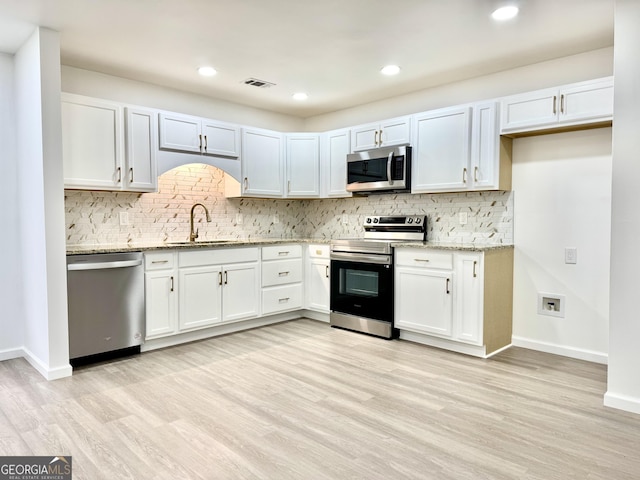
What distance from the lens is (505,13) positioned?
2789 mm

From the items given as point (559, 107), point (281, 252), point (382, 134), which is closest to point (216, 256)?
A: point (281, 252)

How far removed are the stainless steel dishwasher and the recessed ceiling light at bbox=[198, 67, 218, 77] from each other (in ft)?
5.68

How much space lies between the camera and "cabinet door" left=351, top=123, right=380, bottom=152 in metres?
4.57

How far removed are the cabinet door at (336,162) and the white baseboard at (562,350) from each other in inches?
89.5

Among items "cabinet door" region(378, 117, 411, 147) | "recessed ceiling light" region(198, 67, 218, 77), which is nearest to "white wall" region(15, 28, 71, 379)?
"recessed ceiling light" region(198, 67, 218, 77)

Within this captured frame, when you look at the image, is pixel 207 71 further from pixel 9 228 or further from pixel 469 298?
pixel 469 298

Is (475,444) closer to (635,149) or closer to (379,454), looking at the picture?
(379,454)

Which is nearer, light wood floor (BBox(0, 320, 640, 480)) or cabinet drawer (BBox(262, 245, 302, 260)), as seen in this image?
light wood floor (BBox(0, 320, 640, 480))

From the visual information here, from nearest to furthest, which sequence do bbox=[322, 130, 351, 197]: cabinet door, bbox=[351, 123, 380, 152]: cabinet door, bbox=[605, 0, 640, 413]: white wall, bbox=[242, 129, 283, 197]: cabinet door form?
1. bbox=[605, 0, 640, 413]: white wall
2. bbox=[351, 123, 380, 152]: cabinet door
3. bbox=[242, 129, 283, 197]: cabinet door
4. bbox=[322, 130, 351, 197]: cabinet door

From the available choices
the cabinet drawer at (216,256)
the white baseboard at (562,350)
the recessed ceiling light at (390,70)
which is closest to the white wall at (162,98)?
the cabinet drawer at (216,256)

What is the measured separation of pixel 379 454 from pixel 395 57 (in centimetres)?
297

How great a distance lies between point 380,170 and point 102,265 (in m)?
2.70

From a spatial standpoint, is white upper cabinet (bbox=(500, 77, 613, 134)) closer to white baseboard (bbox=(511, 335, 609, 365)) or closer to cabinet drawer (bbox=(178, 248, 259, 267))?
white baseboard (bbox=(511, 335, 609, 365))

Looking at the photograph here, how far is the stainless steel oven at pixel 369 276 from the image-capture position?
4141 mm
